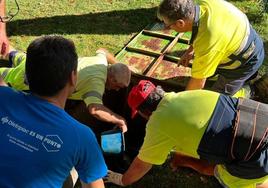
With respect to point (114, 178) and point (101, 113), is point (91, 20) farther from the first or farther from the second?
point (114, 178)

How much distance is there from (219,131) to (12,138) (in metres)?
1.45

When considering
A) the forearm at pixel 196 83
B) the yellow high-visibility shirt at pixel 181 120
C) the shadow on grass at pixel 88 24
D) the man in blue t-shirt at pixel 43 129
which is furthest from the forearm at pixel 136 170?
the shadow on grass at pixel 88 24

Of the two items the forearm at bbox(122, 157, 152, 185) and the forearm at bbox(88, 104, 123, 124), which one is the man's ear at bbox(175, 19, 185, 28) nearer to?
the forearm at bbox(88, 104, 123, 124)

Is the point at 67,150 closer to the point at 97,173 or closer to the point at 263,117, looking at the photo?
the point at 97,173

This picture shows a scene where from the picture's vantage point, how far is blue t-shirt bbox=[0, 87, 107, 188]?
7.73 feet

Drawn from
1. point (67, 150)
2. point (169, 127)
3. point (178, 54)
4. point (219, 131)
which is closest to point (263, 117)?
point (219, 131)

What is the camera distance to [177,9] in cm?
382

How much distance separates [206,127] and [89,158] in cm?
93

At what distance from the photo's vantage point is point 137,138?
472cm

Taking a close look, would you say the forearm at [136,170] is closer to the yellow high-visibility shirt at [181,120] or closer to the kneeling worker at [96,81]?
the yellow high-visibility shirt at [181,120]

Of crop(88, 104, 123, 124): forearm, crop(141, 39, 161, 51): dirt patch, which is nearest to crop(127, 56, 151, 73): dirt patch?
crop(141, 39, 161, 51): dirt patch

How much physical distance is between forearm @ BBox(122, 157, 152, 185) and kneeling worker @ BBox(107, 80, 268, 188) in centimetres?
15

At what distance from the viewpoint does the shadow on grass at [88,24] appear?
21.0ft

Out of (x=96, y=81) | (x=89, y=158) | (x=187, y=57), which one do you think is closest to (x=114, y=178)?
(x=96, y=81)
